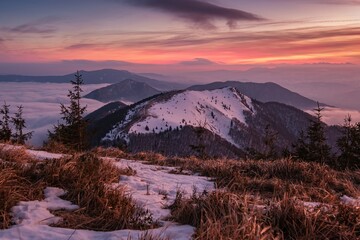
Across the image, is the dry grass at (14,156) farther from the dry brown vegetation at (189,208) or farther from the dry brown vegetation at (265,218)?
the dry brown vegetation at (265,218)

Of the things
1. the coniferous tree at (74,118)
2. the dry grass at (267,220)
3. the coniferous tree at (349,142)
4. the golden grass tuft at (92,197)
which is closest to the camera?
the dry grass at (267,220)

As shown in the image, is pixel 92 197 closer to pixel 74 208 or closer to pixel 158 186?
pixel 74 208

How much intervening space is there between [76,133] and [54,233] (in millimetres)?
45875

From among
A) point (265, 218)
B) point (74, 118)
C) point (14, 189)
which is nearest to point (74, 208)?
point (14, 189)

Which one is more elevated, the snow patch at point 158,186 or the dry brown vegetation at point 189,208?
the dry brown vegetation at point 189,208

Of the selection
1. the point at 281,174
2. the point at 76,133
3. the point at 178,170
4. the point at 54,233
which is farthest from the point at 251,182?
the point at 76,133

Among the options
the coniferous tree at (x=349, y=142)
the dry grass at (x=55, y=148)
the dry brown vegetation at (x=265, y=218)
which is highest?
the dry brown vegetation at (x=265, y=218)

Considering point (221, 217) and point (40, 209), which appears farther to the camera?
point (40, 209)

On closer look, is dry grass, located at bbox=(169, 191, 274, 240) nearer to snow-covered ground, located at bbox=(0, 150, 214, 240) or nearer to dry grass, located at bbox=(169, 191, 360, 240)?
dry grass, located at bbox=(169, 191, 360, 240)

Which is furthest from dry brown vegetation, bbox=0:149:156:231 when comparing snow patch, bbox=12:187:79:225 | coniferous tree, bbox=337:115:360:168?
coniferous tree, bbox=337:115:360:168

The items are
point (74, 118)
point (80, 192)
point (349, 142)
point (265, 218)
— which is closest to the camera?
point (265, 218)

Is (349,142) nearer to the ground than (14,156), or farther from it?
nearer to the ground

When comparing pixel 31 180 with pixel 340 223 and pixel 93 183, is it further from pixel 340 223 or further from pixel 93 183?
pixel 340 223

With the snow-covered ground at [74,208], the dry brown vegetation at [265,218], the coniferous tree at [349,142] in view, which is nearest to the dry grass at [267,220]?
the dry brown vegetation at [265,218]
